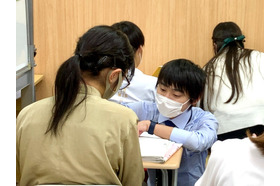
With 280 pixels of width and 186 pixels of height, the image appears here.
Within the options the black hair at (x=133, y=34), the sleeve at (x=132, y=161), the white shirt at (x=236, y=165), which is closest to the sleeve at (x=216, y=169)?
the white shirt at (x=236, y=165)

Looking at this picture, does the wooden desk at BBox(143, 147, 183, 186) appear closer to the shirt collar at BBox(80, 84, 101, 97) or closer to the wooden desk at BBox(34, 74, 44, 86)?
the shirt collar at BBox(80, 84, 101, 97)

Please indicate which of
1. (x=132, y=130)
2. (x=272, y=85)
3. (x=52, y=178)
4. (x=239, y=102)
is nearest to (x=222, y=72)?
(x=239, y=102)

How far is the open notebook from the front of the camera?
182cm

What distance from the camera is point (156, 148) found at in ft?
6.29

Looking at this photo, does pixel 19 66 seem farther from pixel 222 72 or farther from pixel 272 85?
pixel 272 85

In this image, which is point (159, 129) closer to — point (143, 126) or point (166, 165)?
point (143, 126)

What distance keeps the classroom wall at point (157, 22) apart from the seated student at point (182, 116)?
60.4 inches

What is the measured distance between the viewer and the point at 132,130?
1.38m

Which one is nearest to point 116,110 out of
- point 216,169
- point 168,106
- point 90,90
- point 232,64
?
point 90,90

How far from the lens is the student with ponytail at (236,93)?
8.30 feet

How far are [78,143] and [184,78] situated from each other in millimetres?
974

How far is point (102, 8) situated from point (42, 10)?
0.55 metres

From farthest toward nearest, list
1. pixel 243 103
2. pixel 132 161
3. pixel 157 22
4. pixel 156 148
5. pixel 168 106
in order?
pixel 157 22
pixel 243 103
pixel 168 106
pixel 156 148
pixel 132 161

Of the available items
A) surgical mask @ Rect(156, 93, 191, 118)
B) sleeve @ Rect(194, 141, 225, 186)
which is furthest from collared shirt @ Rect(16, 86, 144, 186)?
surgical mask @ Rect(156, 93, 191, 118)
